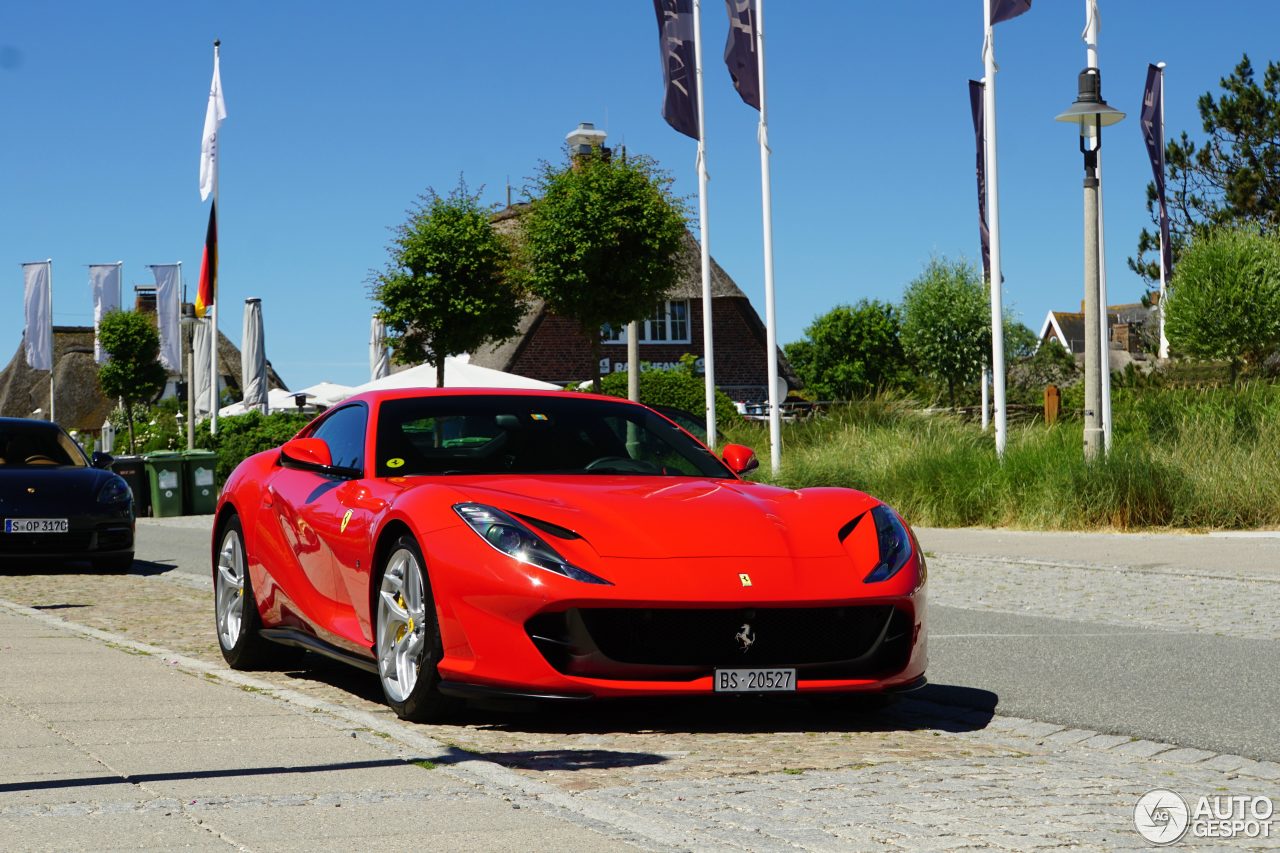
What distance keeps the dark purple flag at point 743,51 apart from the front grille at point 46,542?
13209 mm

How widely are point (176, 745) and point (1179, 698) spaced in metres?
4.19

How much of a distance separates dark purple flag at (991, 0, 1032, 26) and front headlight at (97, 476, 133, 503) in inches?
507

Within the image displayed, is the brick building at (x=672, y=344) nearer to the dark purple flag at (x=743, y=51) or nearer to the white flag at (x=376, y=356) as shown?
the white flag at (x=376, y=356)

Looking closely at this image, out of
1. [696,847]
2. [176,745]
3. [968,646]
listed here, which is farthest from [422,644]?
[968,646]

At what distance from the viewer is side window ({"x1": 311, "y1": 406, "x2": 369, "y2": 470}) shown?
23.9 ft

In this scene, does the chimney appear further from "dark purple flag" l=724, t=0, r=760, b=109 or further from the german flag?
the german flag

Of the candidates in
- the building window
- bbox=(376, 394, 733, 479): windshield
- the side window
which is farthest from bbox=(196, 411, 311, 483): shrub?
bbox=(376, 394, 733, 479): windshield

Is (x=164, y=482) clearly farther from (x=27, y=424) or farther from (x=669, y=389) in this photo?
(x=669, y=389)

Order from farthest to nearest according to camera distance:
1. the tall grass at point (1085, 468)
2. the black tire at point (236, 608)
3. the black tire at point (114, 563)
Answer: the tall grass at point (1085, 468) → the black tire at point (114, 563) → the black tire at point (236, 608)

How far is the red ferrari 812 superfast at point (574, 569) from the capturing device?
5.88 meters

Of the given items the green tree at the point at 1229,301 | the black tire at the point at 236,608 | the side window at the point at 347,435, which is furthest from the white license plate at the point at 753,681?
the green tree at the point at 1229,301

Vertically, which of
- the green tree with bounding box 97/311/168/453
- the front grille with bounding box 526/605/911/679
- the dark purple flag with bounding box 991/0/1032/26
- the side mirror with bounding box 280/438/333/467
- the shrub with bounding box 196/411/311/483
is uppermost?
the dark purple flag with bounding box 991/0/1032/26

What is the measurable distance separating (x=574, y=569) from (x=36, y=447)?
11.2 metres

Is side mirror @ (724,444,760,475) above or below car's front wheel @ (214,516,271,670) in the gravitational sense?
above
